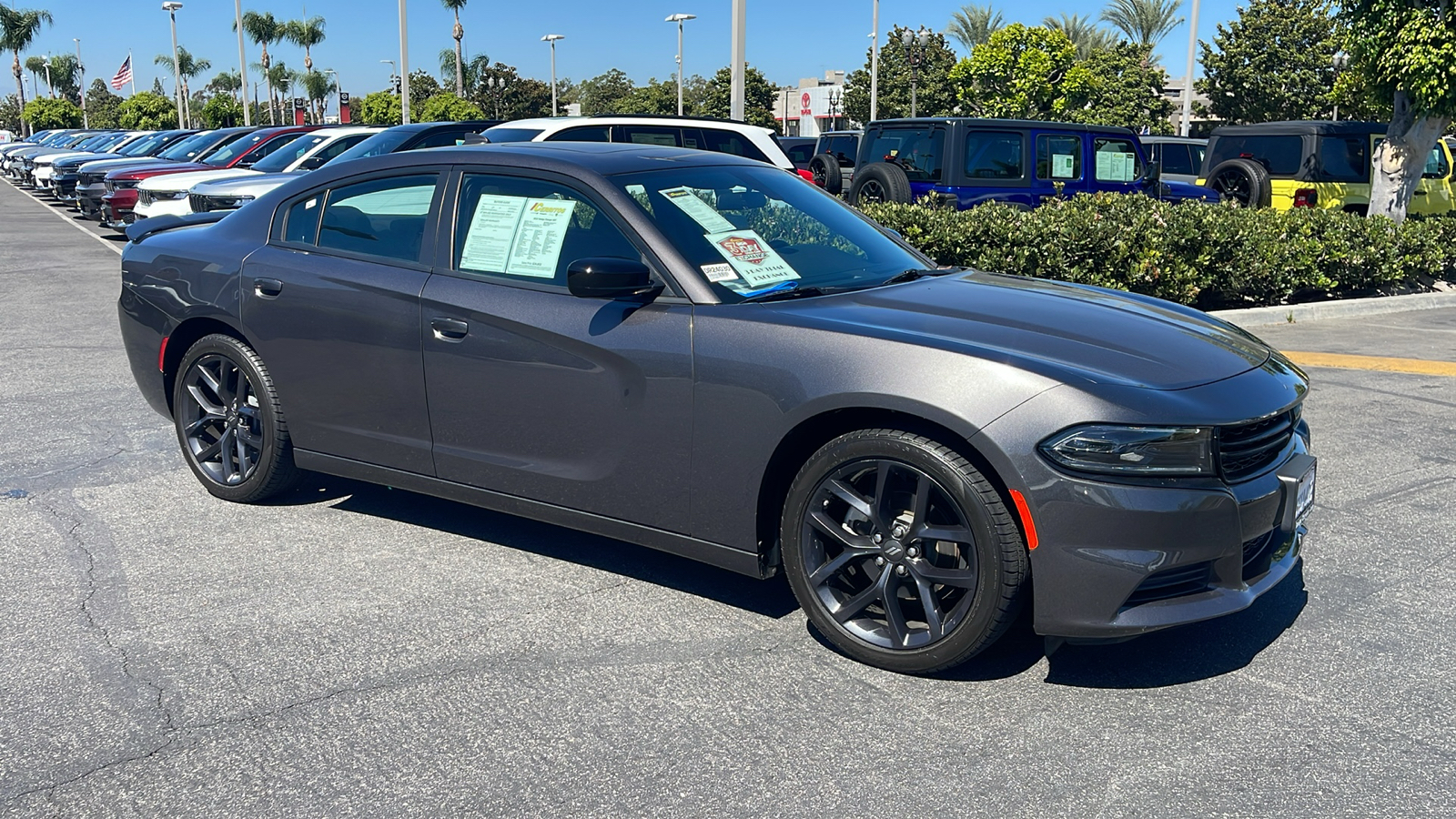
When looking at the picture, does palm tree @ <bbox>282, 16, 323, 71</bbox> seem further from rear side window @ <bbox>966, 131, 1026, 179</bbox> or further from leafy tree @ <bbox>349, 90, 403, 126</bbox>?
rear side window @ <bbox>966, 131, 1026, 179</bbox>

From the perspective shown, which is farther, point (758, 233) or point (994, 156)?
point (994, 156)

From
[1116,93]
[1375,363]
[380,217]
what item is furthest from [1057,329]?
[1116,93]

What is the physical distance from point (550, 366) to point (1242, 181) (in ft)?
49.1

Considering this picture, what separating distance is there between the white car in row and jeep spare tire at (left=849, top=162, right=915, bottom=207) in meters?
6.39

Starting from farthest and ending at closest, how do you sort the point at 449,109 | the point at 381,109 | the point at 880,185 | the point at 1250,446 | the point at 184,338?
the point at 381,109 → the point at 449,109 → the point at 880,185 → the point at 184,338 → the point at 1250,446

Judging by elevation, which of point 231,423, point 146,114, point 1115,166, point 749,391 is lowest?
point 231,423

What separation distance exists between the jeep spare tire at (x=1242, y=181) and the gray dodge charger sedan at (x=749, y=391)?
13.1 meters

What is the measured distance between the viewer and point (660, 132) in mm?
12867

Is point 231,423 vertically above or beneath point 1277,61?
beneath

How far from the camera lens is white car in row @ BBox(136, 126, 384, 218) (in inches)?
589

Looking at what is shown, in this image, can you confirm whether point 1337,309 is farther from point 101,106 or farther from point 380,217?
point 101,106

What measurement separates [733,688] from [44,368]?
6.81 meters

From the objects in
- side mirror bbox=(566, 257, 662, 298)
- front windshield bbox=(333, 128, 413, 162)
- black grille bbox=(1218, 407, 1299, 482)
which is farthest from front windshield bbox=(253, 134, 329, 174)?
black grille bbox=(1218, 407, 1299, 482)

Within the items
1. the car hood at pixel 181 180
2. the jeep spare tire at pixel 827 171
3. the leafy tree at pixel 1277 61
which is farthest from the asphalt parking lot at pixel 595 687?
the leafy tree at pixel 1277 61
